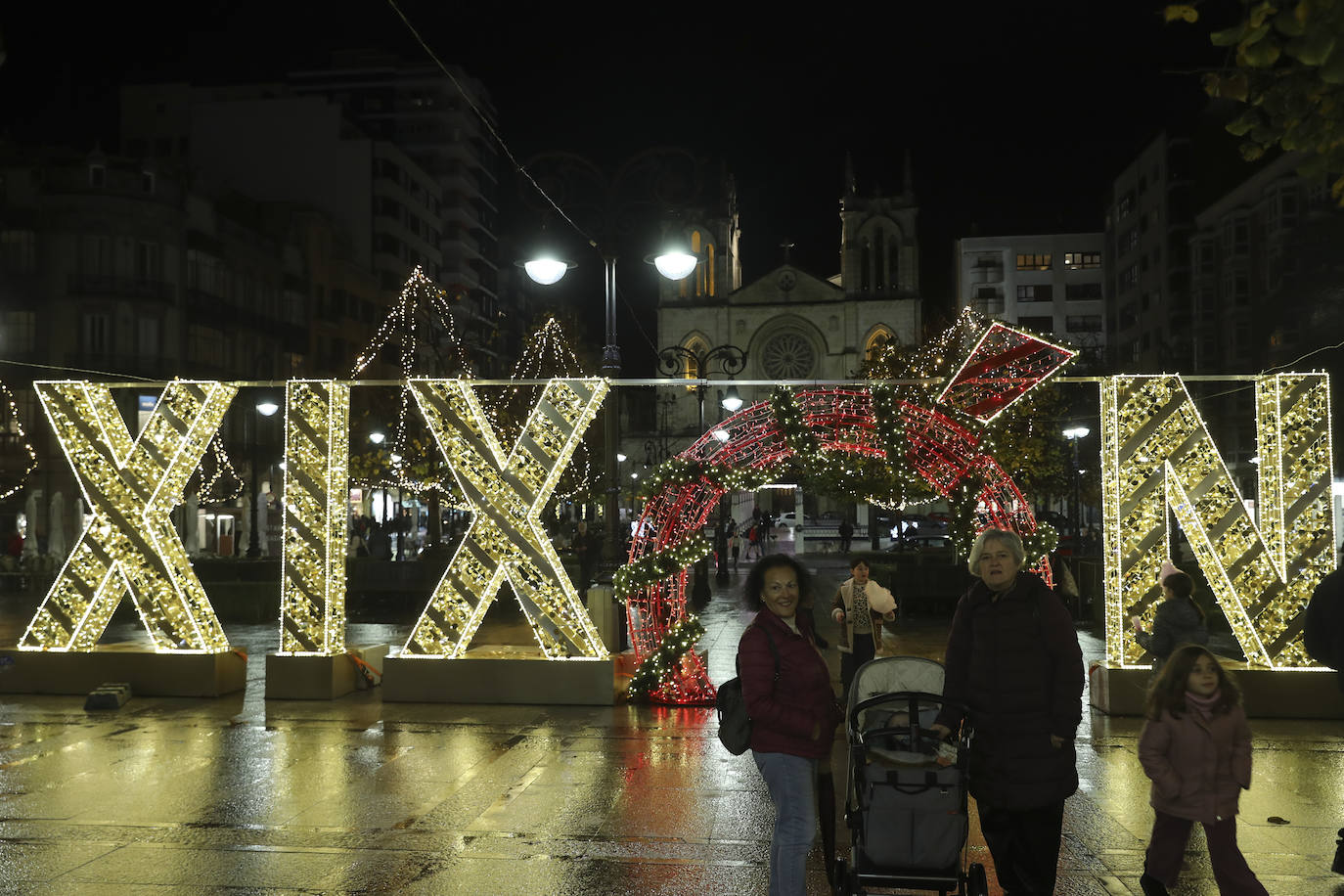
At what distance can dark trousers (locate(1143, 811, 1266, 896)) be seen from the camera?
17.0ft

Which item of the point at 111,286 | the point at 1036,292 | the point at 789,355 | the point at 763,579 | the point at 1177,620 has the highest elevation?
the point at 1036,292

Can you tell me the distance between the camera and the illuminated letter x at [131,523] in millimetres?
12148

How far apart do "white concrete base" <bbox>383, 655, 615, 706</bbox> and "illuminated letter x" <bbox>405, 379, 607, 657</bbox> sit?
134 millimetres

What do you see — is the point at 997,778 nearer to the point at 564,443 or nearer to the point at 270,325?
the point at 564,443

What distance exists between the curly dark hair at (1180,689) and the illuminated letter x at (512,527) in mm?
6824

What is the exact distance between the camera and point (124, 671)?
1205 centimetres

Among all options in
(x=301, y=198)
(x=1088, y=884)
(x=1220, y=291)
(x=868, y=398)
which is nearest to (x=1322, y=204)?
(x=1220, y=291)

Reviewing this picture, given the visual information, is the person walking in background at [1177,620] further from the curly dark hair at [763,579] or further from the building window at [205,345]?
the building window at [205,345]

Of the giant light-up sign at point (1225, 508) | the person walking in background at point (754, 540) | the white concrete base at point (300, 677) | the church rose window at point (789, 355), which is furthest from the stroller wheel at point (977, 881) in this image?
the church rose window at point (789, 355)

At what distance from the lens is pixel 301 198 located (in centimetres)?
5928

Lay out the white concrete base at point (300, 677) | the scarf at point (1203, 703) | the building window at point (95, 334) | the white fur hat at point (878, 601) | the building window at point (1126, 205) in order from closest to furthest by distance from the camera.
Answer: the scarf at point (1203, 703) < the white fur hat at point (878, 601) < the white concrete base at point (300, 677) < the building window at point (95, 334) < the building window at point (1126, 205)

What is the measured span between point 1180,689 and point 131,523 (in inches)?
402

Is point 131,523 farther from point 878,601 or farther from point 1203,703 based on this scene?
point 1203,703

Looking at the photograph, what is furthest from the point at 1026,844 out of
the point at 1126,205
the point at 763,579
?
the point at 1126,205
